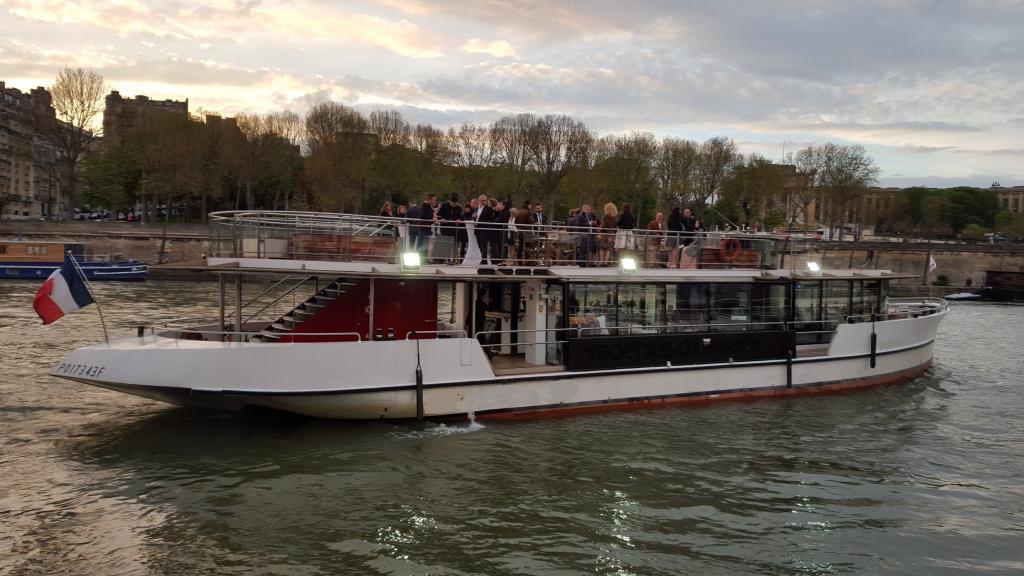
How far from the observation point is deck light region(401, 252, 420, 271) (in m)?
12.4

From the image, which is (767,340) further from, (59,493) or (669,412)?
(59,493)

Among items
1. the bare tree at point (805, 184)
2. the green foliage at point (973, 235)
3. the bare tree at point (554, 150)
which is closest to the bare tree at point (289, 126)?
the bare tree at point (554, 150)

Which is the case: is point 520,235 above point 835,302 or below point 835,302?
above

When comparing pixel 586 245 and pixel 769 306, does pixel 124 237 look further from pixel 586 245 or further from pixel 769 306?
pixel 769 306

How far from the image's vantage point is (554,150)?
6378 centimetres

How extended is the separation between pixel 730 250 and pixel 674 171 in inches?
2075

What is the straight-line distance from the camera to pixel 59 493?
9.48 metres

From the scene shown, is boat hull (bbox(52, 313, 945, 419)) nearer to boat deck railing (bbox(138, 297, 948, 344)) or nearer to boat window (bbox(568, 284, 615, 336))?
boat deck railing (bbox(138, 297, 948, 344))

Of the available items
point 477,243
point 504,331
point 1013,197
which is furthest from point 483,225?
point 1013,197

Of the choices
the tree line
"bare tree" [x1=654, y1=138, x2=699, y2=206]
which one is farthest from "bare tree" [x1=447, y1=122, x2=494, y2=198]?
"bare tree" [x1=654, y1=138, x2=699, y2=206]

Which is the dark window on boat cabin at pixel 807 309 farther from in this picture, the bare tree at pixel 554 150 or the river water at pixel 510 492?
the bare tree at pixel 554 150

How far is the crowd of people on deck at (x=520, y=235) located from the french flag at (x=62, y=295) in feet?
16.6

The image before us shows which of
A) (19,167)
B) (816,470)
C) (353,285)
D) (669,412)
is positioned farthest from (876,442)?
(19,167)

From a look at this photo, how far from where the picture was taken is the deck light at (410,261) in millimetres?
12430
